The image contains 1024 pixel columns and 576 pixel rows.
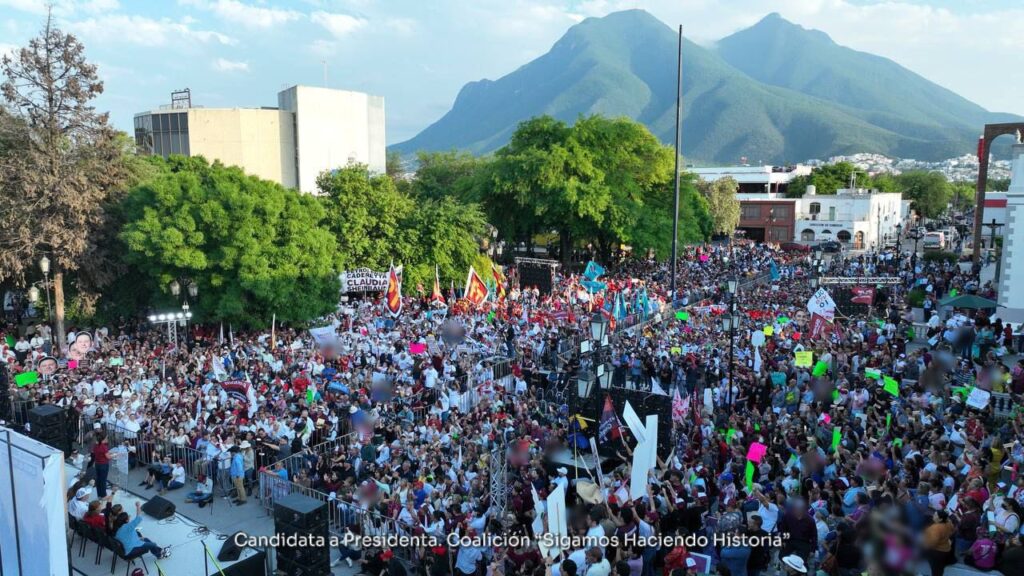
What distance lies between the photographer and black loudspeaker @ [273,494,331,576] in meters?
9.43

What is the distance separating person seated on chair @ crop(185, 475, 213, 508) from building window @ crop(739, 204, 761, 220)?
216 feet

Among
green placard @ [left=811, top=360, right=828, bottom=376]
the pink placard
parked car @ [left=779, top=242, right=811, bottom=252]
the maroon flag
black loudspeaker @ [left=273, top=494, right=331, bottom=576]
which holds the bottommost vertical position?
black loudspeaker @ [left=273, top=494, right=331, bottom=576]

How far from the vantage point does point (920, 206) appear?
324 feet

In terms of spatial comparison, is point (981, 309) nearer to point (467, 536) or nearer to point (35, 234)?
point (467, 536)

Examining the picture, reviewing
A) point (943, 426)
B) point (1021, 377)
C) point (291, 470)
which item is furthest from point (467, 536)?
point (1021, 377)

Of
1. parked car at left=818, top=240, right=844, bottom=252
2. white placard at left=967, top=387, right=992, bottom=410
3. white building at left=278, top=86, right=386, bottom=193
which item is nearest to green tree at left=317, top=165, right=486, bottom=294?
white placard at left=967, top=387, right=992, bottom=410

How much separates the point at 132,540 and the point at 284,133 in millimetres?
49808

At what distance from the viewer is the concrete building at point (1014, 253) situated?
73.9 feet

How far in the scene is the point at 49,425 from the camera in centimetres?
1384

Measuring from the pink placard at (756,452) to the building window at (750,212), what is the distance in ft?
211

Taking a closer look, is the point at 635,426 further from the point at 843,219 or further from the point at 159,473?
the point at 843,219

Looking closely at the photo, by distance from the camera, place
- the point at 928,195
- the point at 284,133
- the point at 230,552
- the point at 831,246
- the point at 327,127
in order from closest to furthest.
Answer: the point at 230,552 → the point at 284,133 → the point at 327,127 → the point at 831,246 → the point at 928,195

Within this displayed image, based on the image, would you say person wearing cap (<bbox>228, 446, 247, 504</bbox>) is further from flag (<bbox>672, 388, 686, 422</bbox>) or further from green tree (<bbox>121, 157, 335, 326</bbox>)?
green tree (<bbox>121, 157, 335, 326</bbox>)

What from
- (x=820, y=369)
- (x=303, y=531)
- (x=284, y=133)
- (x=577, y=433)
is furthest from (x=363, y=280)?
(x=284, y=133)
